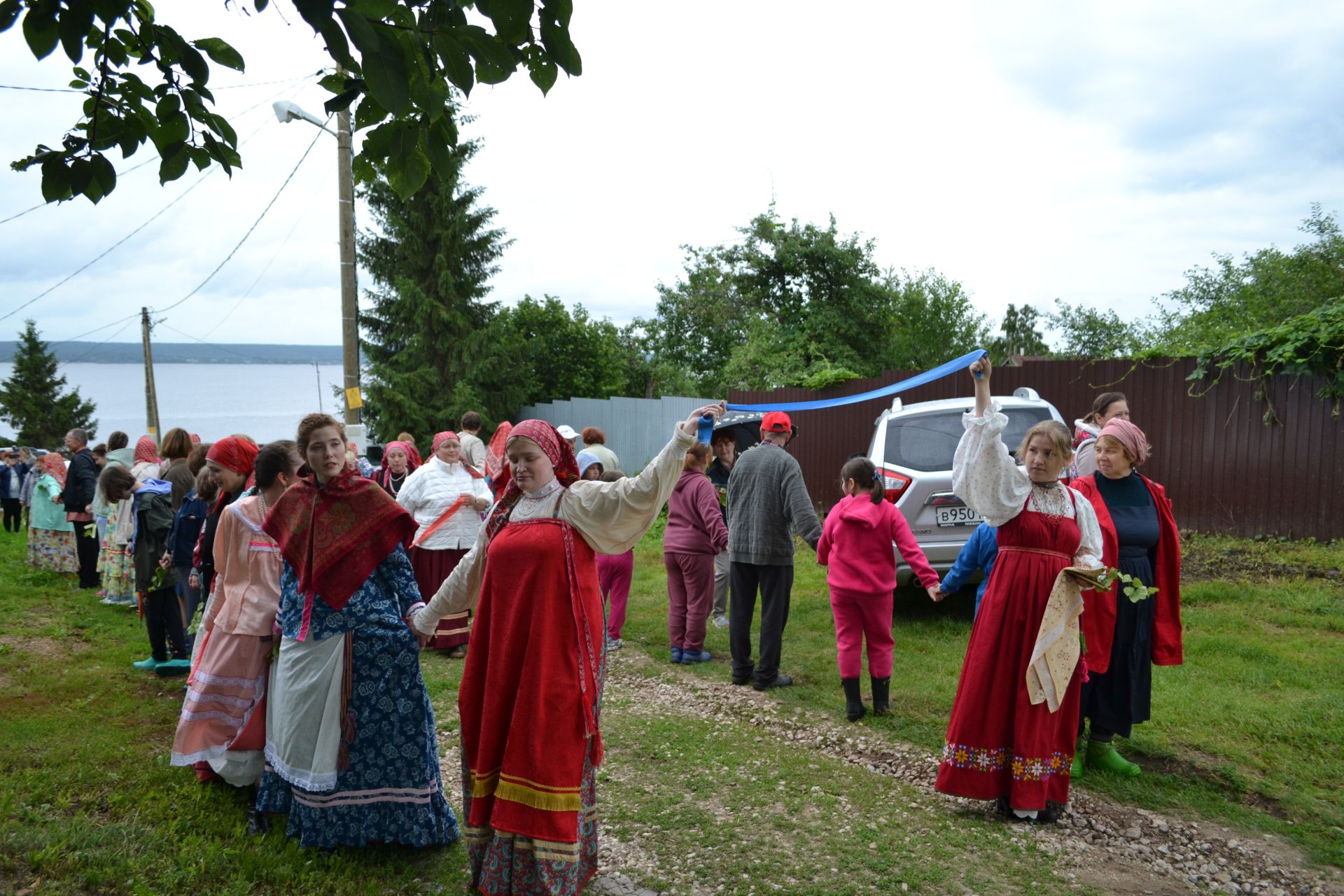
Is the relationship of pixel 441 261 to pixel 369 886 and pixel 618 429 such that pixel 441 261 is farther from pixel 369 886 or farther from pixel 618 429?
pixel 369 886

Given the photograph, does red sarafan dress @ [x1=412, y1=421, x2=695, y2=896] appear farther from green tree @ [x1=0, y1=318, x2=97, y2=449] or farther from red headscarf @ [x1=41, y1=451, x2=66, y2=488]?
green tree @ [x1=0, y1=318, x2=97, y2=449]

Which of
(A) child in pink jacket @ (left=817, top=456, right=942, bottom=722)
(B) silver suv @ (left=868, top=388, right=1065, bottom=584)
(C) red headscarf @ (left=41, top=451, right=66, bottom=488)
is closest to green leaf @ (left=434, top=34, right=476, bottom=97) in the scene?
(A) child in pink jacket @ (left=817, top=456, right=942, bottom=722)

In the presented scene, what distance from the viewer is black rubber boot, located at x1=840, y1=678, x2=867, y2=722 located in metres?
5.85

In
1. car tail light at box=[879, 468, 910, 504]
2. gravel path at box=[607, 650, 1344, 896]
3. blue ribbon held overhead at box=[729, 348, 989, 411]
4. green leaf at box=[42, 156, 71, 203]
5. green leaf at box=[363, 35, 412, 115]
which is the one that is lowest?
gravel path at box=[607, 650, 1344, 896]

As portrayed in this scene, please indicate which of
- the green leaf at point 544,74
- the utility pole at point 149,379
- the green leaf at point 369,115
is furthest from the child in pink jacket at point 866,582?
the utility pole at point 149,379

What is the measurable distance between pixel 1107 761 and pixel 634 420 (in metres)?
17.1

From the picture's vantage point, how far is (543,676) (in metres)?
3.47

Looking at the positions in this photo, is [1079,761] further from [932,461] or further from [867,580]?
[932,461]

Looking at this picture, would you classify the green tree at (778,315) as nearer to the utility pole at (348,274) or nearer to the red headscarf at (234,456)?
the utility pole at (348,274)

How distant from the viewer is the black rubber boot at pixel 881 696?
A: 5.94 meters

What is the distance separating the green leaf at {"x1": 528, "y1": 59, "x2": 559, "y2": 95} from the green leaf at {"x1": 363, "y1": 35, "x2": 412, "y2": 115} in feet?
1.81

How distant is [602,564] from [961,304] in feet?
85.0

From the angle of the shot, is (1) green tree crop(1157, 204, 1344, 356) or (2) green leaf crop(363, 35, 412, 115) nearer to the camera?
(2) green leaf crop(363, 35, 412, 115)

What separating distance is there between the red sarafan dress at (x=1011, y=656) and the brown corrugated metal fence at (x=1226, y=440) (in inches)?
285
